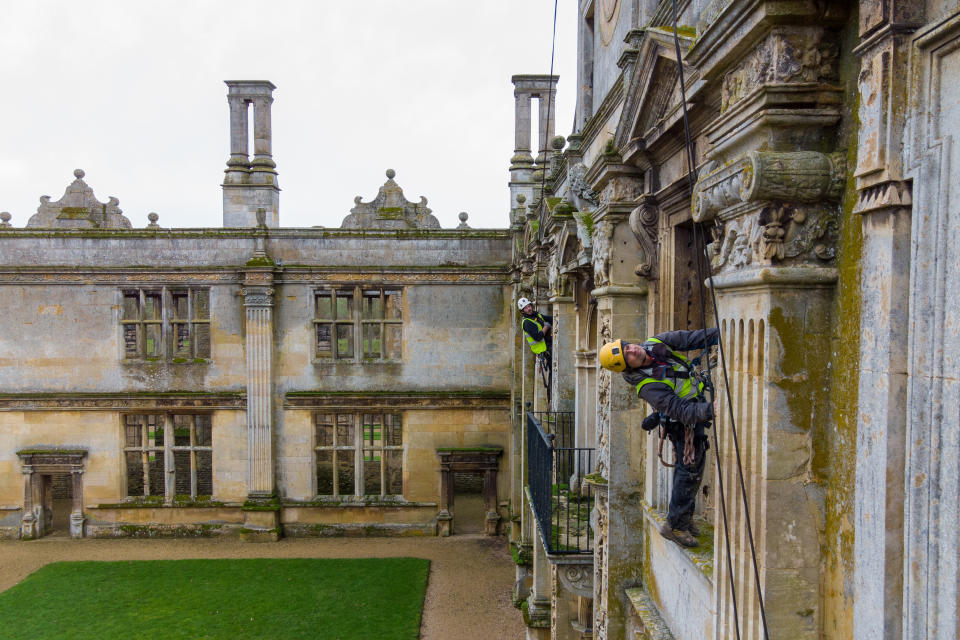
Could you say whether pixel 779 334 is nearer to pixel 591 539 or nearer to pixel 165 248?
pixel 591 539

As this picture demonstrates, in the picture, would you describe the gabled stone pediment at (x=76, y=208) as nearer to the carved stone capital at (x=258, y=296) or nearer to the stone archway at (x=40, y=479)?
the carved stone capital at (x=258, y=296)

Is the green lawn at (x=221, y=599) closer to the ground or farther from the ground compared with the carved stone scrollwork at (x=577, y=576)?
closer to the ground

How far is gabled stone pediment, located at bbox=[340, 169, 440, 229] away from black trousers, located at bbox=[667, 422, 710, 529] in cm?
1501

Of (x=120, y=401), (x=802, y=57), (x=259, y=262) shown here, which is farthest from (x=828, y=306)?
(x=120, y=401)

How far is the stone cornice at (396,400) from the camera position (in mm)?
16797

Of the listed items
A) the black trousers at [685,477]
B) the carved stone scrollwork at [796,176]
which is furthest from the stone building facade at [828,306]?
the black trousers at [685,477]

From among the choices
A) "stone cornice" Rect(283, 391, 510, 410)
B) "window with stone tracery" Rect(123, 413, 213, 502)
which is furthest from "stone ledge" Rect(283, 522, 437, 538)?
"stone cornice" Rect(283, 391, 510, 410)

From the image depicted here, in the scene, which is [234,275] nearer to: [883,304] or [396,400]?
[396,400]

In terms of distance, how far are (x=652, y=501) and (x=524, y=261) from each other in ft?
26.8

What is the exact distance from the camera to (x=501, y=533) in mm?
16859

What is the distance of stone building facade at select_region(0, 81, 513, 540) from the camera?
16.8m

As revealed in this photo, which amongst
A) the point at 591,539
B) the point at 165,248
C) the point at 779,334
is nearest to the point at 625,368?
the point at 779,334

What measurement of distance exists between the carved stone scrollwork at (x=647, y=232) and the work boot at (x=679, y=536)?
1971 millimetres

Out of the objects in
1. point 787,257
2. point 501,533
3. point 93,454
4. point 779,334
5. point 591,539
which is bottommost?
point 501,533
